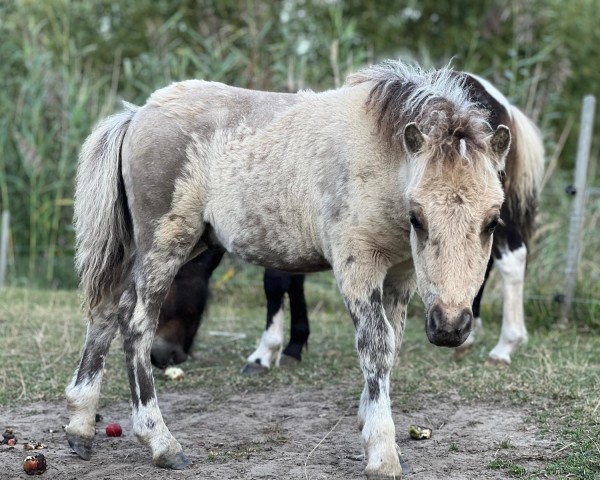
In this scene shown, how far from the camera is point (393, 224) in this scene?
3.56m

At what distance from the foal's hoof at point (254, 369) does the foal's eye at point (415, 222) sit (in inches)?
103

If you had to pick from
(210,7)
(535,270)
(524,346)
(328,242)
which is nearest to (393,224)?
(328,242)

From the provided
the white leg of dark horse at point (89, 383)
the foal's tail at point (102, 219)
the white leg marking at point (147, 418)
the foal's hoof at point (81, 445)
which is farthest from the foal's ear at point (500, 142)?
the foal's hoof at point (81, 445)

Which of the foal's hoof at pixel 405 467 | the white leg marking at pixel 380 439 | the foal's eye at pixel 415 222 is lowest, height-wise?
the foal's hoof at pixel 405 467

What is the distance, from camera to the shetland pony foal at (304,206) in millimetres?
3244

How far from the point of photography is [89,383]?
13.3ft

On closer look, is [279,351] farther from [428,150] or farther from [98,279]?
[428,150]

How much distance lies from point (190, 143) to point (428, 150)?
1342 millimetres

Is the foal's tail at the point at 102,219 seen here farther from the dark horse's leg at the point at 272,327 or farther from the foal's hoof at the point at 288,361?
the foal's hoof at the point at 288,361

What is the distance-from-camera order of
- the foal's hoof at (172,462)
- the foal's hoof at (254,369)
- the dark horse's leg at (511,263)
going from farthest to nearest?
the dark horse's leg at (511,263) → the foal's hoof at (254,369) → the foal's hoof at (172,462)

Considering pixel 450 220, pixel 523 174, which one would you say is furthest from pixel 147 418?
pixel 523 174

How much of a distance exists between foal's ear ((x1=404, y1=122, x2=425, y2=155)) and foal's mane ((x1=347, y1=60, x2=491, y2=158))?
54mm

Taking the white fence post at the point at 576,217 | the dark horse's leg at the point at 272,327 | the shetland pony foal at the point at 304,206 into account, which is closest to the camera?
the shetland pony foal at the point at 304,206

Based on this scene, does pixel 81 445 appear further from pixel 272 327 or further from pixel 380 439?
pixel 272 327
